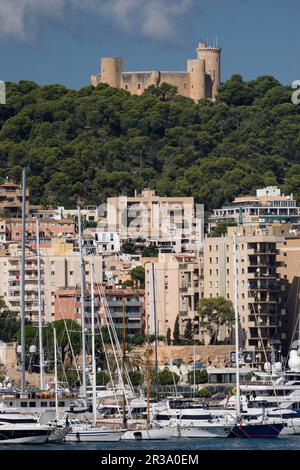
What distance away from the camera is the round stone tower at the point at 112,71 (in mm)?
100762

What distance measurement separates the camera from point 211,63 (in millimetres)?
101500

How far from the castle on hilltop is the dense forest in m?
1.38

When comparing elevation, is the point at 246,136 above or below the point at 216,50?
below

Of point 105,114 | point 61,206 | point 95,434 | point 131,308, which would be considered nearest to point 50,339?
point 131,308

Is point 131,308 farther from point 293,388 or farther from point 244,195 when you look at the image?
point 244,195

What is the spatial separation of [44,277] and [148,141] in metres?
37.8

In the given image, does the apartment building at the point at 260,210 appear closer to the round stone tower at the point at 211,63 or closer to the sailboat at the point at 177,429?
the round stone tower at the point at 211,63

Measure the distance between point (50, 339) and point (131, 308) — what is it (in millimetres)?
9170

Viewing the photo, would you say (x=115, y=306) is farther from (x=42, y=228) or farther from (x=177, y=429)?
(x=177, y=429)

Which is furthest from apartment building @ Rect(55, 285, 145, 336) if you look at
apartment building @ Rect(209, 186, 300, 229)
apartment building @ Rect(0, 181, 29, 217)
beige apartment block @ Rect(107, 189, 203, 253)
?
apartment building @ Rect(0, 181, 29, 217)

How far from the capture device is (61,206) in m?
77.8

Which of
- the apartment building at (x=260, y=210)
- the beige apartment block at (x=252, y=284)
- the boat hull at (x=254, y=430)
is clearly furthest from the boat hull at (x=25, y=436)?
the apartment building at (x=260, y=210)

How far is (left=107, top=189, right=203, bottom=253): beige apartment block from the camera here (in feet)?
225
